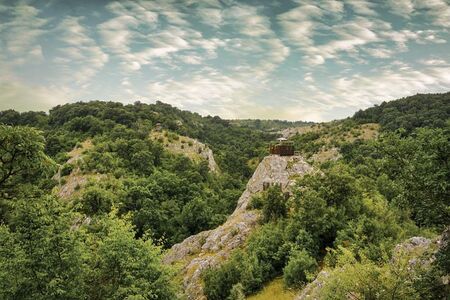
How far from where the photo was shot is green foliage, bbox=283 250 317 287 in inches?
1309

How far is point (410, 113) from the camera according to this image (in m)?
124

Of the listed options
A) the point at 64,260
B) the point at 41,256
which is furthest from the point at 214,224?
the point at 41,256

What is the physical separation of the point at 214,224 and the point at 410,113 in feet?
273

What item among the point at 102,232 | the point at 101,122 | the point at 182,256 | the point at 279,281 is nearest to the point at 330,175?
the point at 279,281

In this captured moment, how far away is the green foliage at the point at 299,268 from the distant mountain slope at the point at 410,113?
79.5 m

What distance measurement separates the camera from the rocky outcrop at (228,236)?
43125 millimetres

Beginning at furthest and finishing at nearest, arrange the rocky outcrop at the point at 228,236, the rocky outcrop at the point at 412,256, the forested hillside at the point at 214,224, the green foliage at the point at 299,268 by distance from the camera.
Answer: the rocky outcrop at the point at 228,236 < the green foliage at the point at 299,268 < the rocky outcrop at the point at 412,256 < the forested hillside at the point at 214,224

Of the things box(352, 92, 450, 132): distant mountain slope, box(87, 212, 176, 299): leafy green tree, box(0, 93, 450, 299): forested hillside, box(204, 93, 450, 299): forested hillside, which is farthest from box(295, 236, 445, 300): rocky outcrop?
box(352, 92, 450, 132): distant mountain slope

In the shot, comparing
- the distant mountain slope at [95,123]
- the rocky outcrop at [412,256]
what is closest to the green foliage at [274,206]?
the rocky outcrop at [412,256]

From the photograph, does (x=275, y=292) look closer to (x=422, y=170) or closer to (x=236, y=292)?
(x=236, y=292)

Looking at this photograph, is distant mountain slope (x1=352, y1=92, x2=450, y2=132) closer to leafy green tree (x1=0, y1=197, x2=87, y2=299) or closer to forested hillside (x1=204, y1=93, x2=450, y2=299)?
forested hillside (x1=204, y1=93, x2=450, y2=299)

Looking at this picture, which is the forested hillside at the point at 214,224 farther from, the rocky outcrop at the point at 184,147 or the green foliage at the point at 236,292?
the rocky outcrop at the point at 184,147

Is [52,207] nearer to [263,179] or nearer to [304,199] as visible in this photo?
[304,199]

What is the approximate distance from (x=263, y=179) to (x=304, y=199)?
605 inches
